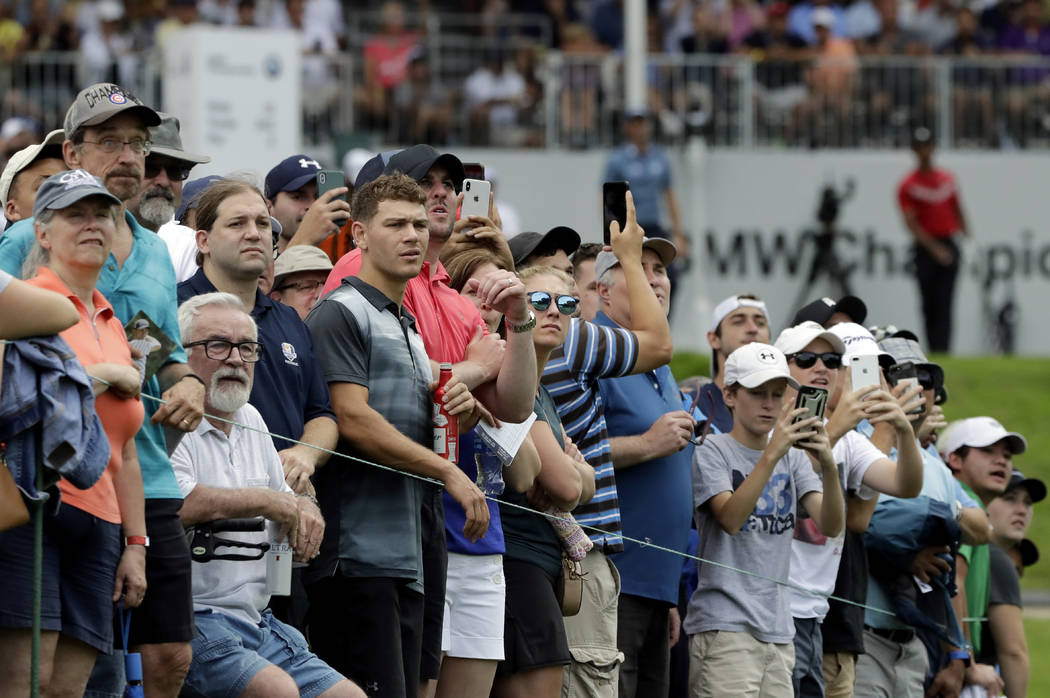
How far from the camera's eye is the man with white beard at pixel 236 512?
18.6ft

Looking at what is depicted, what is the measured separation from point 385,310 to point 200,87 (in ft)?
34.6

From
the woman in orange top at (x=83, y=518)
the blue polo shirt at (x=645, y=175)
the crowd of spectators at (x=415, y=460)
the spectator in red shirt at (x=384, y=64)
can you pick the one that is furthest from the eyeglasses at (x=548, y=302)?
the spectator in red shirt at (x=384, y=64)

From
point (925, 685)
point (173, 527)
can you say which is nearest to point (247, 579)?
point (173, 527)

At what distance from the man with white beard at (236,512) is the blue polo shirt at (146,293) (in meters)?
0.15

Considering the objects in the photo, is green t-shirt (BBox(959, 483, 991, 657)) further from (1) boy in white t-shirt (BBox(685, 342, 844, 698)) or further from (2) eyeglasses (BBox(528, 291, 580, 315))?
(2) eyeglasses (BBox(528, 291, 580, 315))

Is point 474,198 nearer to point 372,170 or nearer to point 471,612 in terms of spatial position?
point 372,170

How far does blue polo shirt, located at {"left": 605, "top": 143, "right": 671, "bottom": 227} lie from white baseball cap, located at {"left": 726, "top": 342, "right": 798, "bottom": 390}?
9452 mm

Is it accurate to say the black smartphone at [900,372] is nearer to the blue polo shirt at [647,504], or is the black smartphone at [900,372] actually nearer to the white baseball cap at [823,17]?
the blue polo shirt at [647,504]

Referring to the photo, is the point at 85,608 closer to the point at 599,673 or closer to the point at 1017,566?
the point at 599,673

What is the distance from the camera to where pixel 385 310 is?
632 cm

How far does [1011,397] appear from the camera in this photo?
18062mm

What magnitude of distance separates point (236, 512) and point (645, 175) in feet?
39.9

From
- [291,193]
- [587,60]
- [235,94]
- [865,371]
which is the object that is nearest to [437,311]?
[291,193]

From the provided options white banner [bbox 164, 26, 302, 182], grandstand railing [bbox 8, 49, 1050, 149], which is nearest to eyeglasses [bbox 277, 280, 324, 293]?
white banner [bbox 164, 26, 302, 182]
